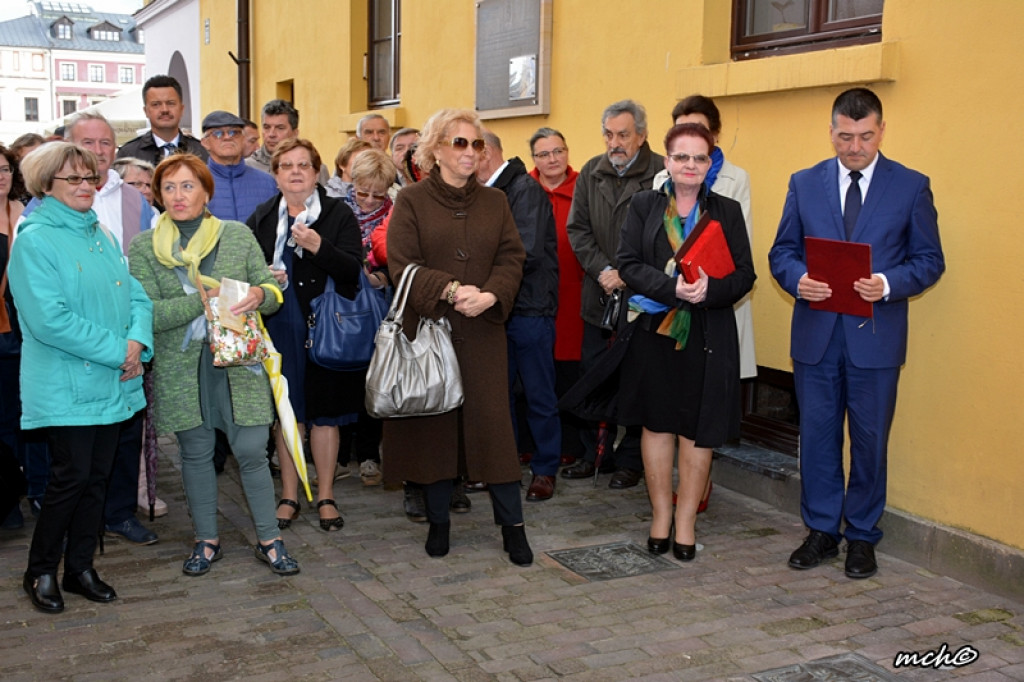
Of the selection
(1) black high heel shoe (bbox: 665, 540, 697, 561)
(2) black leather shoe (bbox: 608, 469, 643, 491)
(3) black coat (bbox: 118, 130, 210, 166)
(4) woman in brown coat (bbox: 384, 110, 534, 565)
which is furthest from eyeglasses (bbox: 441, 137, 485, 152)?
(3) black coat (bbox: 118, 130, 210, 166)

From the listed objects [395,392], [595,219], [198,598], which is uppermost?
[595,219]

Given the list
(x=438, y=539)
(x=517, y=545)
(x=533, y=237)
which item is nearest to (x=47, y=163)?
(x=438, y=539)

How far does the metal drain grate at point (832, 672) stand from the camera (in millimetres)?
3990

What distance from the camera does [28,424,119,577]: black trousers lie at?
4539mm

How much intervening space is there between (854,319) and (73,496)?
3.48 meters

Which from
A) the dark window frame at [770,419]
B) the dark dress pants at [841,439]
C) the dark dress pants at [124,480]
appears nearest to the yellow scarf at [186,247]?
the dark dress pants at [124,480]

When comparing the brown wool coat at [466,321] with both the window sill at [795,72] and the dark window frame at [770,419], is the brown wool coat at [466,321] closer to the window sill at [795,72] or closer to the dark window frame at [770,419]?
the window sill at [795,72]

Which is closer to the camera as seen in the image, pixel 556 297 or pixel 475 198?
pixel 475 198

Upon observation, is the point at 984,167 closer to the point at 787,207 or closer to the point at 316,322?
the point at 787,207

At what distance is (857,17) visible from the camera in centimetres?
582

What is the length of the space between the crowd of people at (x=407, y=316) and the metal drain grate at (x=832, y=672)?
3.22 feet

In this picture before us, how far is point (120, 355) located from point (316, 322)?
129 centimetres

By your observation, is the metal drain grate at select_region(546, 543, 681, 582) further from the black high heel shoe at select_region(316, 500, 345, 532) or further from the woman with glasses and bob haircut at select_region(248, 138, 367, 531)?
the woman with glasses and bob haircut at select_region(248, 138, 367, 531)

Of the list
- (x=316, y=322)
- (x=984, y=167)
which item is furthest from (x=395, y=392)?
(x=984, y=167)
